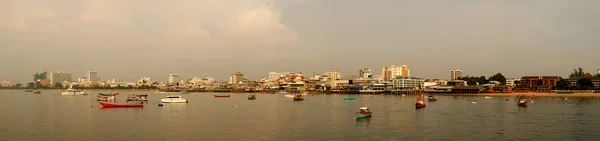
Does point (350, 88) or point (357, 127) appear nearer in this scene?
point (357, 127)

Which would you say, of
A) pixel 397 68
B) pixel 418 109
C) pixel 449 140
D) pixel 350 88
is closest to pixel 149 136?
pixel 449 140

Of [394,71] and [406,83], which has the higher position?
[394,71]

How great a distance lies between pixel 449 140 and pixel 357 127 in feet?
20.5

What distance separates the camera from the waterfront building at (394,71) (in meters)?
157

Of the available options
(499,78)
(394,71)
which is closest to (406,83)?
(499,78)

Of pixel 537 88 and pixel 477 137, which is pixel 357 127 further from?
pixel 537 88

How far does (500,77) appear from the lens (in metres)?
123

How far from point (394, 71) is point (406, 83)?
43.3 meters

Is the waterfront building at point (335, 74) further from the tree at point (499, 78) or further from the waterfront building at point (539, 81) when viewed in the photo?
the waterfront building at point (539, 81)

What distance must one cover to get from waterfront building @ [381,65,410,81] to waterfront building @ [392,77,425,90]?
116 ft

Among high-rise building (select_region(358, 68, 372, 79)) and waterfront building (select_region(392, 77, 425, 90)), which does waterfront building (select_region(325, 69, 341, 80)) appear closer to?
high-rise building (select_region(358, 68, 372, 79))

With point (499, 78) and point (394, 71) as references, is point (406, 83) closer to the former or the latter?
point (499, 78)

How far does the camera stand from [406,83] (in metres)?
115

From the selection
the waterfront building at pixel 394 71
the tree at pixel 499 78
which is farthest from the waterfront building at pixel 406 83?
the waterfront building at pixel 394 71
